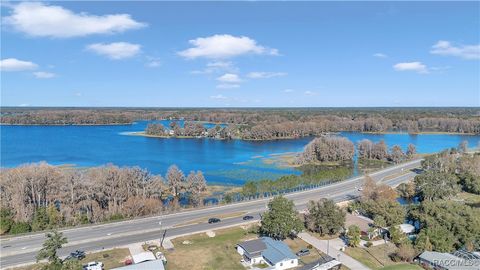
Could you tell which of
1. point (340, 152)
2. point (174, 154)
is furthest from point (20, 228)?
point (340, 152)

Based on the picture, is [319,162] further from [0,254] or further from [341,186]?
[0,254]

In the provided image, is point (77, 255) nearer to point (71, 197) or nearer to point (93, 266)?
point (93, 266)

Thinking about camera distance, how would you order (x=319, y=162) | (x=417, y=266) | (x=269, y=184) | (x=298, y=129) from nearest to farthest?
(x=417, y=266) < (x=269, y=184) < (x=319, y=162) < (x=298, y=129)

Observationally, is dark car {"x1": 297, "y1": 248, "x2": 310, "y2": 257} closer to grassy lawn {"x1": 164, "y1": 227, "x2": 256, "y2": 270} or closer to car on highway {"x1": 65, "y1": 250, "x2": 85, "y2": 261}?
grassy lawn {"x1": 164, "y1": 227, "x2": 256, "y2": 270}

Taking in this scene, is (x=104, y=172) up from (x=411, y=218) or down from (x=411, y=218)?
up

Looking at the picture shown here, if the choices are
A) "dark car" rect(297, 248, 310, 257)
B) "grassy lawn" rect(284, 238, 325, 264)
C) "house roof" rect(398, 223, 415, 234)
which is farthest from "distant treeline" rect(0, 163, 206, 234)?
"house roof" rect(398, 223, 415, 234)

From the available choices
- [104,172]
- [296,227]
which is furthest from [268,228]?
[104,172]

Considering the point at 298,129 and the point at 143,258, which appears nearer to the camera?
the point at 143,258
